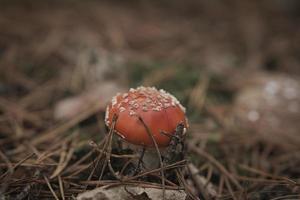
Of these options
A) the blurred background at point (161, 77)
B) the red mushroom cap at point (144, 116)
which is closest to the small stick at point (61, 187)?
the blurred background at point (161, 77)

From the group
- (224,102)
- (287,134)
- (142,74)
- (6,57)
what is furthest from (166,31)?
(287,134)

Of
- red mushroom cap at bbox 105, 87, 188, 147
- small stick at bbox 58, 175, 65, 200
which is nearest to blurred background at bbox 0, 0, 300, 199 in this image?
small stick at bbox 58, 175, 65, 200

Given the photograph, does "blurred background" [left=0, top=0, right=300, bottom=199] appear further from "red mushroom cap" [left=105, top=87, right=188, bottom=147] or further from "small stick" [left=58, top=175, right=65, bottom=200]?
"red mushroom cap" [left=105, top=87, right=188, bottom=147]

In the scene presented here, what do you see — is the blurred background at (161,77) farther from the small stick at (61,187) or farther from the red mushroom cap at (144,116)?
the red mushroom cap at (144,116)

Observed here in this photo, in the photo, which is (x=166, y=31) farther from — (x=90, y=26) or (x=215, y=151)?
(x=215, y=151)

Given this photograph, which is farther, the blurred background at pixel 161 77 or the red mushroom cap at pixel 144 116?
the blurred background at pixel 161 77

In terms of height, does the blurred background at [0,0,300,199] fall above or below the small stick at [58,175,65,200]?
above
